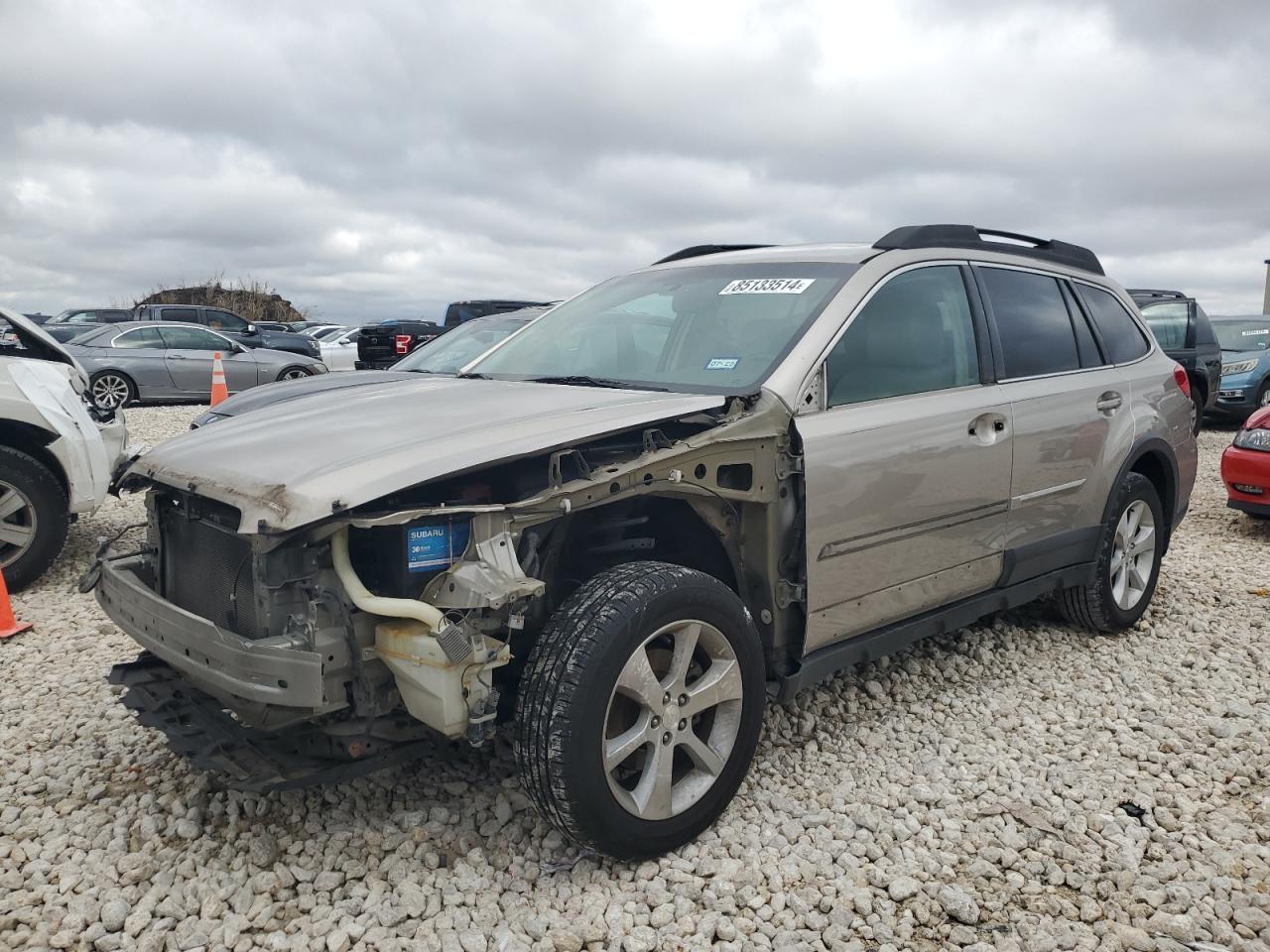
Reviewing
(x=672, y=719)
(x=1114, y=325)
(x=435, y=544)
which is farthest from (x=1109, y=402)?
(x=435, y=544)

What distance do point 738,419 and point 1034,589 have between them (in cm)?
195

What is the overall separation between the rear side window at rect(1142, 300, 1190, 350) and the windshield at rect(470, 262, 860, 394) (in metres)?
10.3

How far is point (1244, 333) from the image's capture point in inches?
555

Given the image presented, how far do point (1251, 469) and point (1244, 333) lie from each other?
28.9 feet

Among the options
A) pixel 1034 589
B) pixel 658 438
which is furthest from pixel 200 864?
pixel 1034 589

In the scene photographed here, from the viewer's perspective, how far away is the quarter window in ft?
10.7

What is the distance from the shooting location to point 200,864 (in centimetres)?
278

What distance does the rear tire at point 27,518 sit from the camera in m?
5.23

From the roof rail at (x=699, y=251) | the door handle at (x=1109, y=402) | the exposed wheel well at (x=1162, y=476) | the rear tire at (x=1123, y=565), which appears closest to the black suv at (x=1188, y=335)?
the exposed wheel well at (x=1162, y=476)

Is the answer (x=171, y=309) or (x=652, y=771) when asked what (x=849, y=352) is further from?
(x=171, y=309)

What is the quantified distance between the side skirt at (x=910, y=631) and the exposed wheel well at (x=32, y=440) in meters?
4.36

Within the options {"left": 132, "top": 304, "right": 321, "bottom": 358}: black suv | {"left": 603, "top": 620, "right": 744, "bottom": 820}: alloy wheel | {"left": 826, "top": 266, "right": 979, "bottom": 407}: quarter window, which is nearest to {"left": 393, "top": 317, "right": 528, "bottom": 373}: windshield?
{"left": 826, "top": 266, "right": 979, "bottom": 407}: quarter window

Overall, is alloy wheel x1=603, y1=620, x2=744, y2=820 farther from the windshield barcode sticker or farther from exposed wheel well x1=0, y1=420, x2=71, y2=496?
exposed wheel well x1=0, y1=420, x2=71, y2=496

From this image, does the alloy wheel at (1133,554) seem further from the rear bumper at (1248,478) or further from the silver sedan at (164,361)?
the silver sedan at (164,361)
